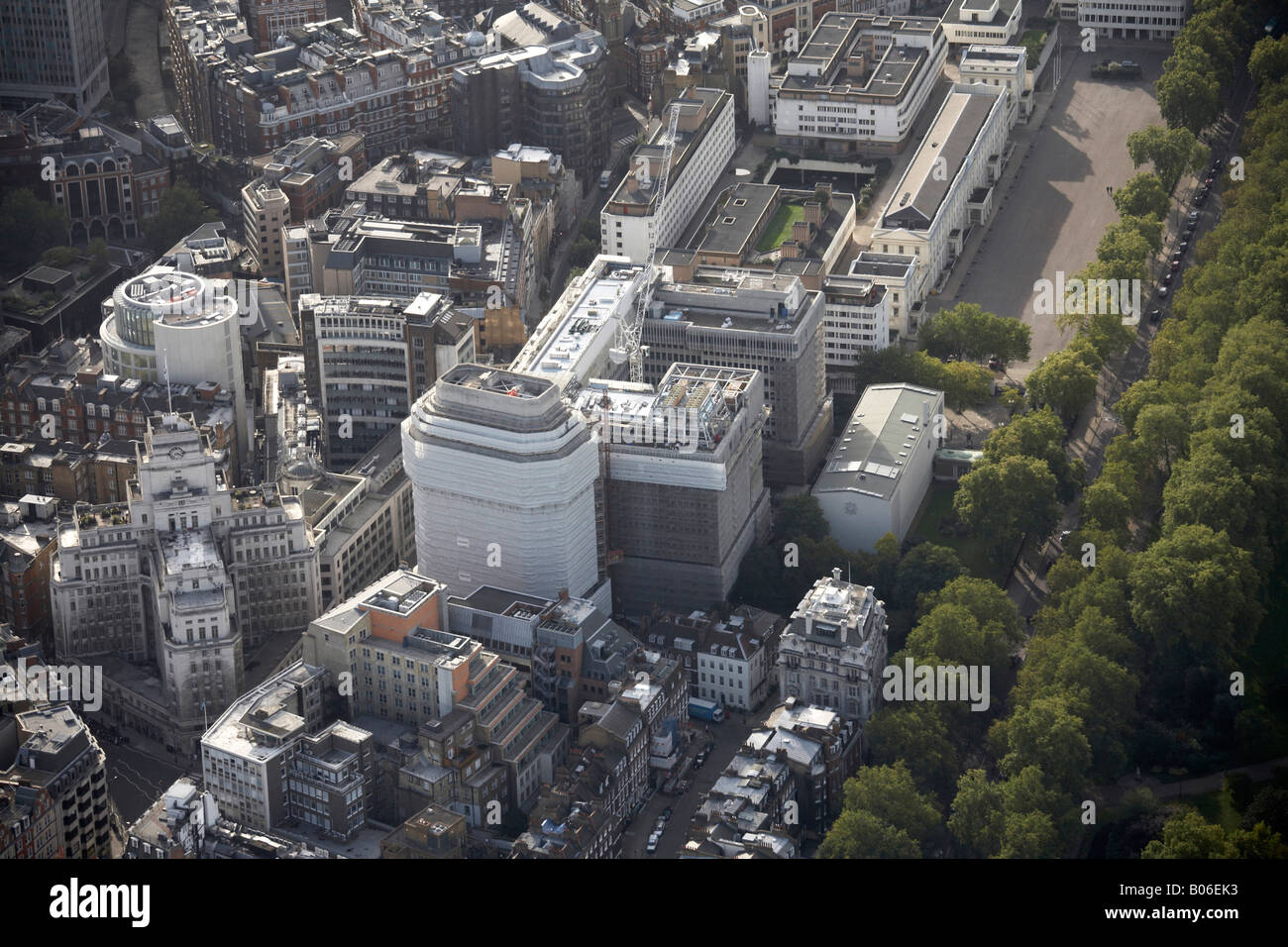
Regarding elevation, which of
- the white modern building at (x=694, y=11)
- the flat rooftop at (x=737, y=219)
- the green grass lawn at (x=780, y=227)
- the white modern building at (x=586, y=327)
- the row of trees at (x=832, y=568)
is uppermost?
the white modern building at (x=694, y=11)

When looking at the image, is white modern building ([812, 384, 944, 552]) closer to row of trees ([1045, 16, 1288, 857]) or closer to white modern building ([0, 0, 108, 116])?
row of trees ([1045, 16, 1288, 857])

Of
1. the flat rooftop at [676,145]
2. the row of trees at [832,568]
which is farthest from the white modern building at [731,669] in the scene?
the flat rooftop at [676,145]

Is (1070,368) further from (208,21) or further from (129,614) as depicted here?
(208,21)

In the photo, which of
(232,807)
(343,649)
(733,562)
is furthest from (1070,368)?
(232,807)

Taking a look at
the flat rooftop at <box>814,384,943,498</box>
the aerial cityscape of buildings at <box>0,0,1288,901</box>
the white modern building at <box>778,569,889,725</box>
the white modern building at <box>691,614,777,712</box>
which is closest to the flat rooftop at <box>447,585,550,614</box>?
the aerial cityscape of buildings at <box>0,0,1288,901</box>

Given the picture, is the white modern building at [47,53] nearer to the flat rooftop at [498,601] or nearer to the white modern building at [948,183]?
the white modern building at [948,183]

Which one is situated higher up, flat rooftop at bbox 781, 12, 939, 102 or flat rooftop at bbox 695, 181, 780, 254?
flat rooftop at bbox 781, 12, 939, 102
